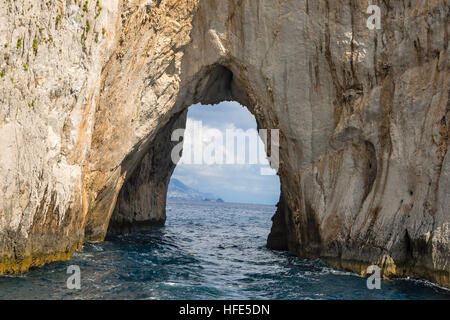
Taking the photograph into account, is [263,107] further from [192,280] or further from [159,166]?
[159,166]

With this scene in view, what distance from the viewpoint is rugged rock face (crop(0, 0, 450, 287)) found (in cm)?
1494

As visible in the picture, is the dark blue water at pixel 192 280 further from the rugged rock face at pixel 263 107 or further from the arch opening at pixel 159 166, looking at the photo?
the arch opening at pixel 159 166

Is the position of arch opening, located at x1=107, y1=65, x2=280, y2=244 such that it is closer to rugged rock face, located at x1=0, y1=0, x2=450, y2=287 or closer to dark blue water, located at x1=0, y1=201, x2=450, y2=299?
rugged rock face, located at x1=0, y1=0, x2=450, y2=287

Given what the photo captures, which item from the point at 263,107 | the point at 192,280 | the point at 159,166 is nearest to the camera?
the point at 192,280

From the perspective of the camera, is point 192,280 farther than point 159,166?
No

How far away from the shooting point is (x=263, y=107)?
75.6 feet

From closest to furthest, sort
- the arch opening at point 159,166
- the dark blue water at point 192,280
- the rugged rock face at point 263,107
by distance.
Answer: the dark blue water at point 192,280 → the rugged rock face at point 263,107 → the arch opening at point 159,166

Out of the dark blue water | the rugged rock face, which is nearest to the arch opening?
the rugged rock face

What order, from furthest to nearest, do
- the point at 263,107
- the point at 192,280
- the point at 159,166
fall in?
1. the point at 159,166
2. the point at 263,107
3. the point at 192,280

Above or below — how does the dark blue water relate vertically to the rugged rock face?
below

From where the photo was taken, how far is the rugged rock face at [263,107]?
49.0 feet

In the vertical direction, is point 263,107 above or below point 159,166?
above

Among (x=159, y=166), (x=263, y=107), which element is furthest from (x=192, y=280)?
(x=159, y=166)

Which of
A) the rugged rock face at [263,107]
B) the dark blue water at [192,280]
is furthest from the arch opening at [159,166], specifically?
the dark blue water at [192,280]
